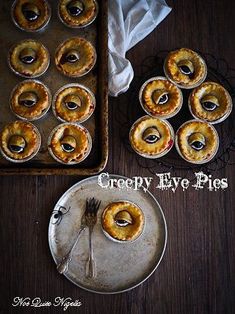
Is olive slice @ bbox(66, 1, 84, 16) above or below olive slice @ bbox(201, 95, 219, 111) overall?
above

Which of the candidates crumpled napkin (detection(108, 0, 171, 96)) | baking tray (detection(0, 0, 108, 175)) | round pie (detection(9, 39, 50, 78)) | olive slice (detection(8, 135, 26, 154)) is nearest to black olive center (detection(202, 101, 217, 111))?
crumpled napkin (detection(108, 0, 171, 96))

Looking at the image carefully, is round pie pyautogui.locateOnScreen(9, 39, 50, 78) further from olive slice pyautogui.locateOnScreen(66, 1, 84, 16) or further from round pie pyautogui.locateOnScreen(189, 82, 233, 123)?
round pie pyautogui.locateOnScreen(189, 82, 233, 123)

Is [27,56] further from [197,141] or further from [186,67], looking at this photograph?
[197,141]

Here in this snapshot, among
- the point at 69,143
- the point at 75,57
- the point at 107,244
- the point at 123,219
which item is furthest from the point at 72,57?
the point at 107,244

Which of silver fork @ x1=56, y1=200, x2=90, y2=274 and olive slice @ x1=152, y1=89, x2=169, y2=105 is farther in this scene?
olive slice @ x1=152, y1=89, x2=169, y2=105

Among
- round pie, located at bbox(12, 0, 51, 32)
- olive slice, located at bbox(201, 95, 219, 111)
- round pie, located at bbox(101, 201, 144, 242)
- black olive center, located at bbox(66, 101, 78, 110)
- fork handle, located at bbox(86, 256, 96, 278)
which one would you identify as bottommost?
fork handle, located at bbox(86, 256, 96, 278)

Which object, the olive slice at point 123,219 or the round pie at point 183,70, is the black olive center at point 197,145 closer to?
the round pie at point 183,70

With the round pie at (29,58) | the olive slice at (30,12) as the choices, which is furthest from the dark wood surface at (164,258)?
the olive slice at (30,12)
